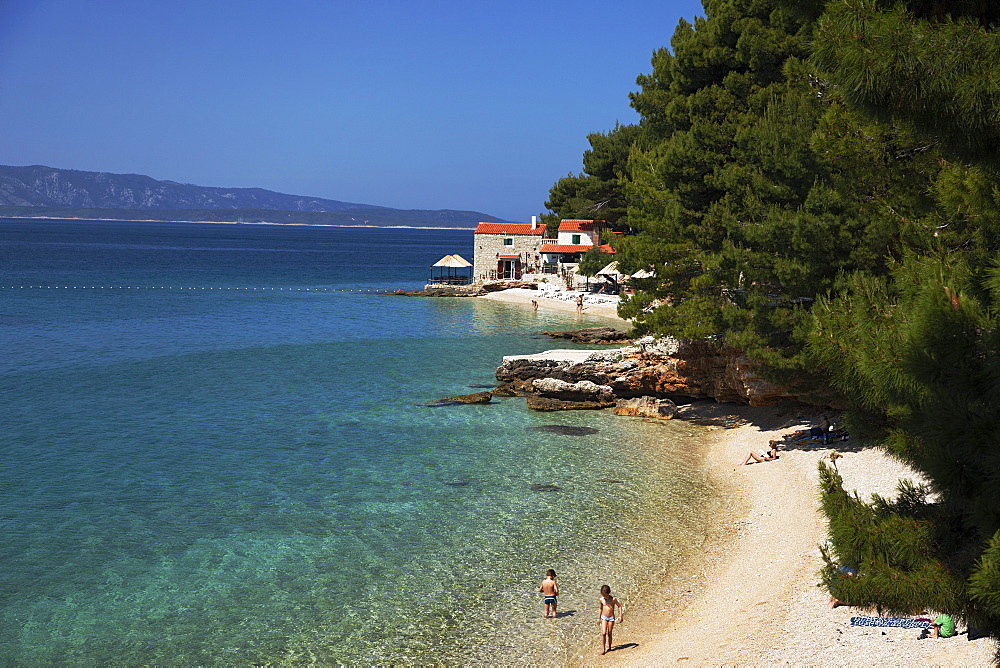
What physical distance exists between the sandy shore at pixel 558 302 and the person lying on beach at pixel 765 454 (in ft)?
100

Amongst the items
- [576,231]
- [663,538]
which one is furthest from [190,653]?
[576,231]

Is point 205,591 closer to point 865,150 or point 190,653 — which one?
point 190,653

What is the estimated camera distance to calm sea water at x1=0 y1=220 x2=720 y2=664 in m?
13.6

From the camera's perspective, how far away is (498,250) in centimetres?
8856

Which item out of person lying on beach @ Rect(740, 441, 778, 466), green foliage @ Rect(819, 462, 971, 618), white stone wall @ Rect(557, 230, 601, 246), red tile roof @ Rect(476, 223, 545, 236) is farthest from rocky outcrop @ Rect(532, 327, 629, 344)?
red tile roof @ Rect(476, 223, 545, 236)

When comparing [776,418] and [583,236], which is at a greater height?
[583,236]

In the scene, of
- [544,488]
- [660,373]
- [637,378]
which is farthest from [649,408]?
[544,488]

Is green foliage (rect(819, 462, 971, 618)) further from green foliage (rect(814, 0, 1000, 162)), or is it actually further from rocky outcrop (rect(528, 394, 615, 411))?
rocky outcrop (rect(528, 394, 615, 411))

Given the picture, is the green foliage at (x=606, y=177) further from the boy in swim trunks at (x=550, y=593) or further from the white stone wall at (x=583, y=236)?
the boy in swim trunks at (x=550, y=593)

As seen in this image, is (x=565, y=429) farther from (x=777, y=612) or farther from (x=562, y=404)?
(x=777, y=612)

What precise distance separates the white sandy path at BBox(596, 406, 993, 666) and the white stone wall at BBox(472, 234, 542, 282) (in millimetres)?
67650

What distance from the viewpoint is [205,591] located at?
1513 cm

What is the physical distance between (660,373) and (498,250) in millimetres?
59819

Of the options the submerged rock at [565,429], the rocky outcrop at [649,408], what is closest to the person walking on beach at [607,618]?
the submerged rock at [565,429]
